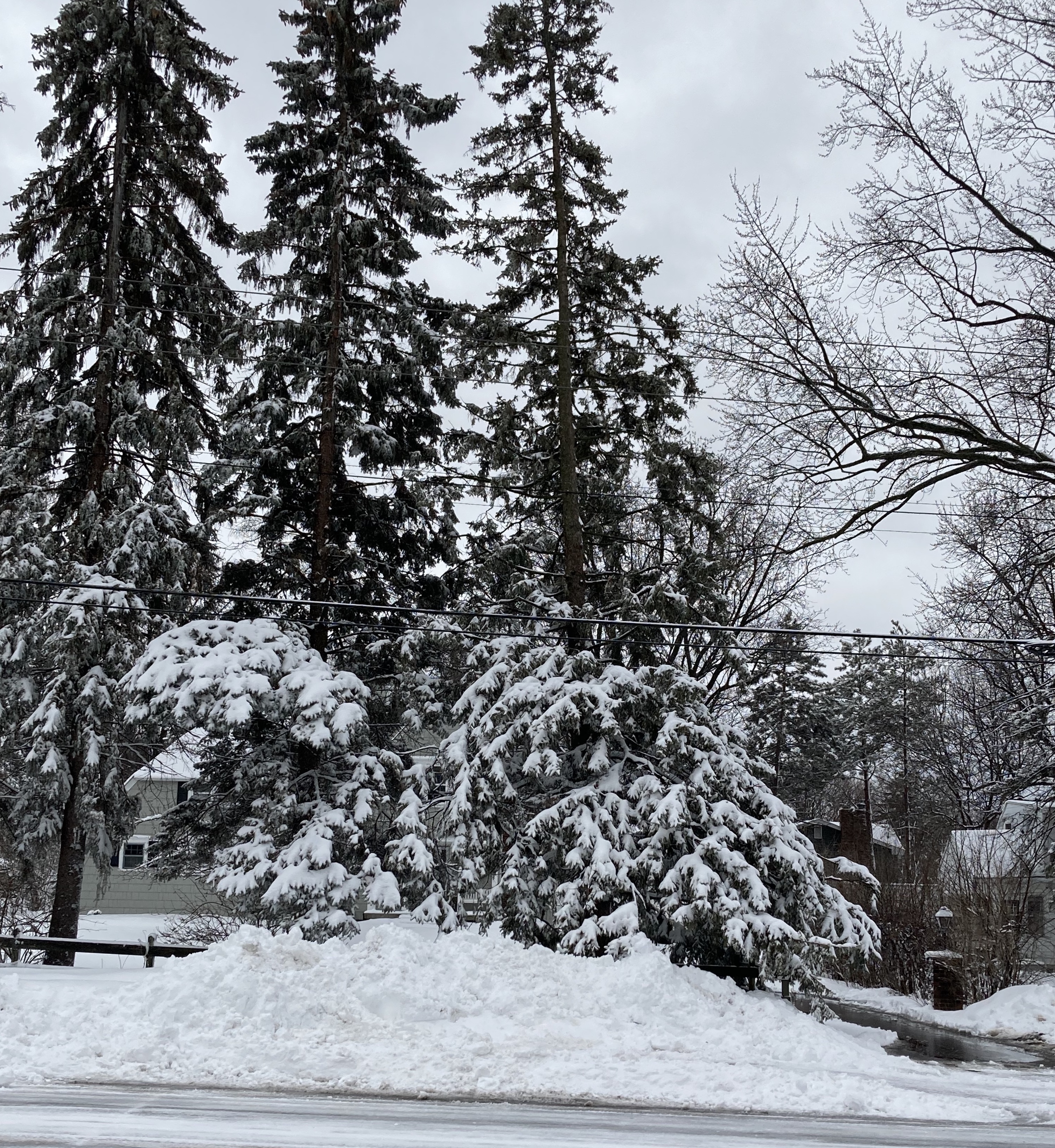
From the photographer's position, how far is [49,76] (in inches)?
691

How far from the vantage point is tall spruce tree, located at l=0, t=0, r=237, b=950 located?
15766mm

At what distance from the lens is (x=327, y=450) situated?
16578 mm

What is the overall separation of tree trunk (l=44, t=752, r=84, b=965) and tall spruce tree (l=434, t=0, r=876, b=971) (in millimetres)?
6394

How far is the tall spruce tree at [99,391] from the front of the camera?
1577cm

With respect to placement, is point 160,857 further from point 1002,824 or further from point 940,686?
point 940,686

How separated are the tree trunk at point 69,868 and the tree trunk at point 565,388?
342 inches

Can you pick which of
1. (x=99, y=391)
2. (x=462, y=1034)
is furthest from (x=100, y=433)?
(x=462, y=1034)

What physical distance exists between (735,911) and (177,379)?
13687 mm

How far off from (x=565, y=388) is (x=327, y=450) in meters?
4.20

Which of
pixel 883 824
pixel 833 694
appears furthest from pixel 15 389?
pixel 883 824

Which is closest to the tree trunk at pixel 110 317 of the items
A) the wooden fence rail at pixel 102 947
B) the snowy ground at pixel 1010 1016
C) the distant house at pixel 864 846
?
the wooden fence rail at pixel 102 947

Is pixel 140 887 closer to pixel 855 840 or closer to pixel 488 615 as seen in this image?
pixel 855 840

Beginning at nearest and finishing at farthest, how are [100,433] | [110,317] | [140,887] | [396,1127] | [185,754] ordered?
1. [396,1127]
2. [185,754]
3. [100,433]
4. [110,317]
5. [140,887]

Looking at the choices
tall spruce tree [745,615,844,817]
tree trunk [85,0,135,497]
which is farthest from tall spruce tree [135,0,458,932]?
A: tall spruce tree [745,615,844,817]
